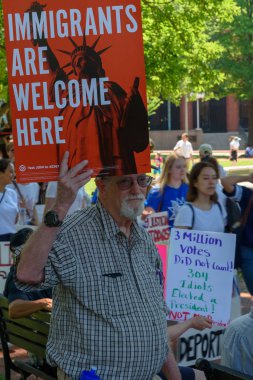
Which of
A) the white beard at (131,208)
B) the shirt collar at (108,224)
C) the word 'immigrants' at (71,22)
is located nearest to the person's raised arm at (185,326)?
the shirt collar at (108,224)

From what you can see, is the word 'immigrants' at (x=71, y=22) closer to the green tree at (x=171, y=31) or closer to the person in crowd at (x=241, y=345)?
the person in crowd at (x=241, y=345)

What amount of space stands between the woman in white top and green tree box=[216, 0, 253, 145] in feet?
102

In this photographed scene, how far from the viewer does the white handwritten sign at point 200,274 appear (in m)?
7.05

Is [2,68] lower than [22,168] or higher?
higher

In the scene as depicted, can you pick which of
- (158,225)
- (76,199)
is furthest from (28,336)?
(76,199)

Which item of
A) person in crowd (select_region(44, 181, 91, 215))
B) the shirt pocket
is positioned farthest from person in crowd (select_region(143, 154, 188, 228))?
the shirt pocket

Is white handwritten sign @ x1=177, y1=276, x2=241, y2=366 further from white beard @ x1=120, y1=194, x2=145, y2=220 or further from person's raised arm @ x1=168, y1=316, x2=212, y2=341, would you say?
white beard @ x1=120, y1=194, x2=145, y2=220

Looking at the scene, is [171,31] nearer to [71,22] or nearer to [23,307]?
[23,307]

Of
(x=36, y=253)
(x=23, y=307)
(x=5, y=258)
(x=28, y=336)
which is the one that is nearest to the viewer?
(x=36, y=253)

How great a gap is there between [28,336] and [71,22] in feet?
9.20

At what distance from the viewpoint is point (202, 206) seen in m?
7.74

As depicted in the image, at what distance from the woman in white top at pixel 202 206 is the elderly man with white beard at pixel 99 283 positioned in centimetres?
367

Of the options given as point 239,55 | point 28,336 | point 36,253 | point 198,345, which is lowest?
point 198,345

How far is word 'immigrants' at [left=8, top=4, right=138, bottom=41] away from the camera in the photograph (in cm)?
341
